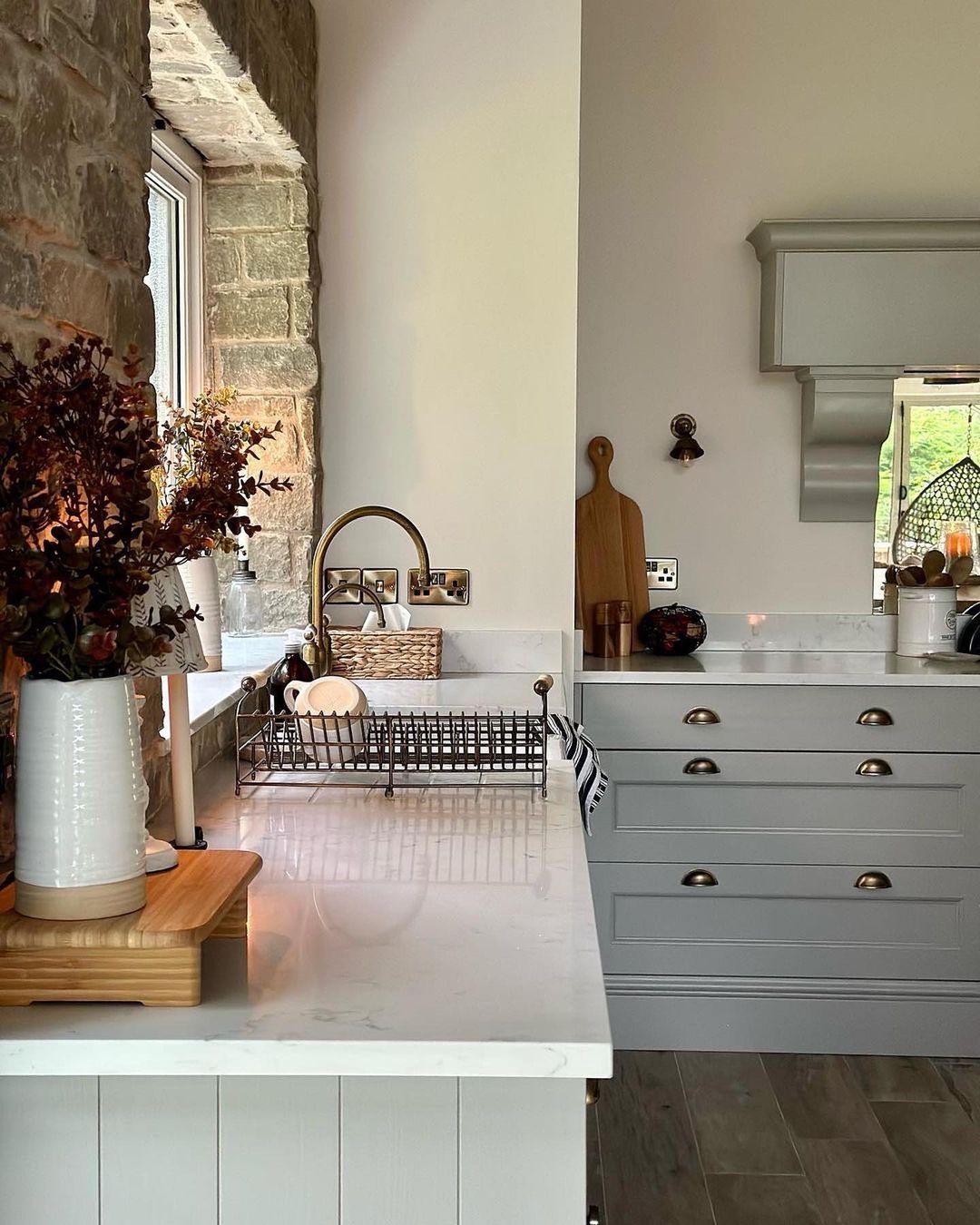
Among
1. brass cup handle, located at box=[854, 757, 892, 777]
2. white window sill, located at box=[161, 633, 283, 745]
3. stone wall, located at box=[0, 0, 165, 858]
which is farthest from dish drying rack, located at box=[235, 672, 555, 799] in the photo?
brass cup handle, located at box=[854, 757, 892, 777]

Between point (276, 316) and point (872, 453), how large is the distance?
179 centimetres

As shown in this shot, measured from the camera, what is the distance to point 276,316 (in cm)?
291

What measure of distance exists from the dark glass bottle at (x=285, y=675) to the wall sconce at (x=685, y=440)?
Answer: 68.9 inches

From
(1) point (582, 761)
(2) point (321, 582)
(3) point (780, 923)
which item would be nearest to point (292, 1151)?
(1) point (582, 761)

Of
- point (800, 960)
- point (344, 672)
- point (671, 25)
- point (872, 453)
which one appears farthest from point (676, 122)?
point (800, 960)

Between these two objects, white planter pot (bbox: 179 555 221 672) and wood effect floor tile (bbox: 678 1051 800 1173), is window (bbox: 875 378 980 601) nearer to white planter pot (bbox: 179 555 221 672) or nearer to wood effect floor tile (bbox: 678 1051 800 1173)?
wood effect floor tile (bbox: 678 1051 800 1173)

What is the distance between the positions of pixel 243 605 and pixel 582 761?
1.06 meters

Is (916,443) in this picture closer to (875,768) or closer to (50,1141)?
(875,768)

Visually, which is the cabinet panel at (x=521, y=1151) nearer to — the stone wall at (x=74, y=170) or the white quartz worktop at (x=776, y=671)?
the stone wall at (x=74, y=170)

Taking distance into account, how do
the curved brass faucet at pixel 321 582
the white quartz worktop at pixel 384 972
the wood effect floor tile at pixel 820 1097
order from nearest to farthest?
the white quartz worktop at pixel 384 972 → the curved brass faucet at pixel 321 582 → the wood effect floor tile at pixel 820 1097

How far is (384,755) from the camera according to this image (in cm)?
200

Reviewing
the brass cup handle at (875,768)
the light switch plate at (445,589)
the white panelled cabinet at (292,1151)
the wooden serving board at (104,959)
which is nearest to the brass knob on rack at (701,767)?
the brass cup handle at (875,768)

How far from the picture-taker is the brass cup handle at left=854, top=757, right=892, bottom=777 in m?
3.10

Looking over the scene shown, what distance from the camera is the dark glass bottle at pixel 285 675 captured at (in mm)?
2174
